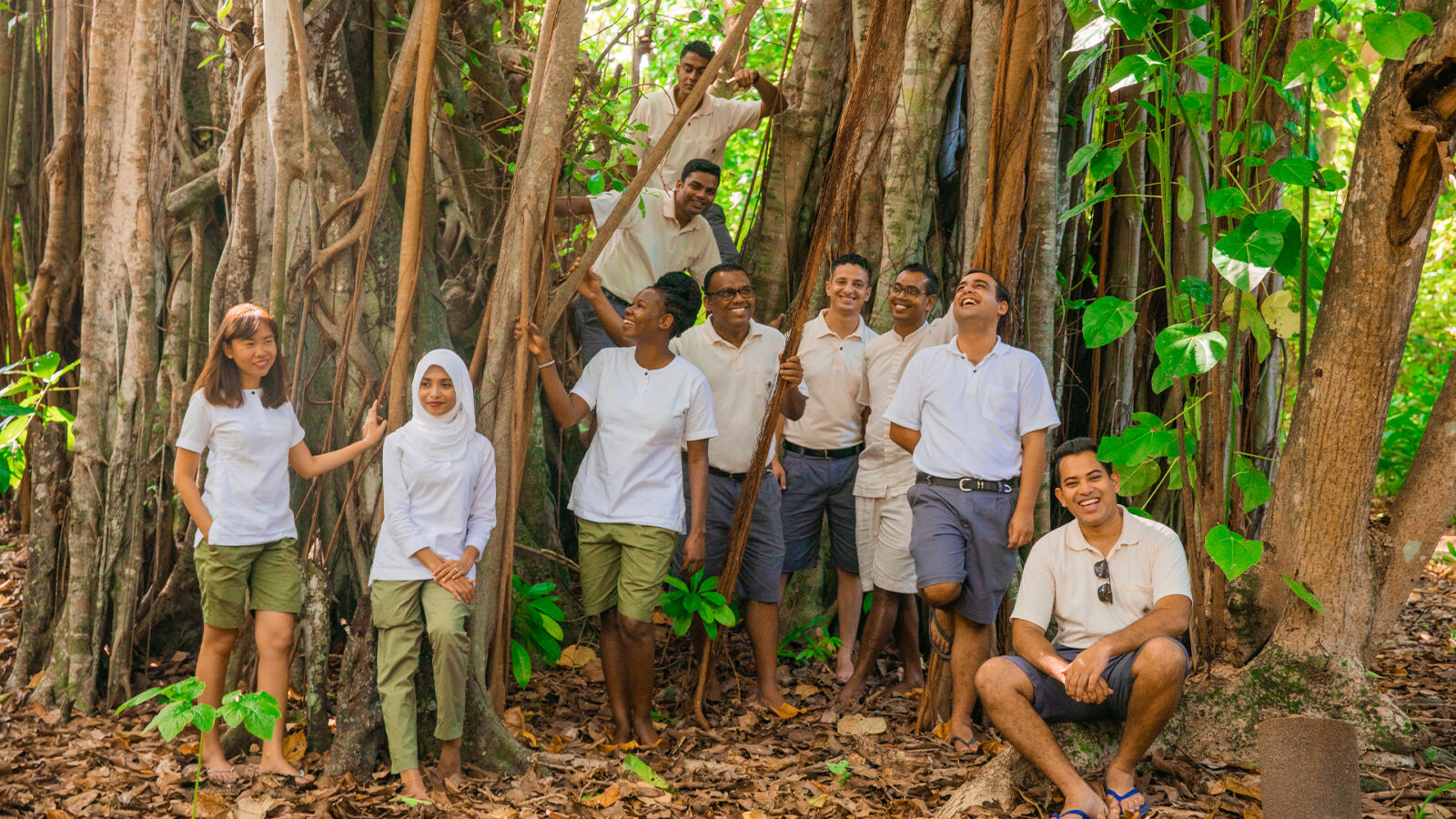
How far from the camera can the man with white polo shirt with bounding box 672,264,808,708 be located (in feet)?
14.6

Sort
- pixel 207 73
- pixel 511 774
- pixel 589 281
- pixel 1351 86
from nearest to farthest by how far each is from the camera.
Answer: pixel 511 774 → pixel 589 281 → pixel 207 73 → pixel 1351 86

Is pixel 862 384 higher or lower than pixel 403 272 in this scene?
lower

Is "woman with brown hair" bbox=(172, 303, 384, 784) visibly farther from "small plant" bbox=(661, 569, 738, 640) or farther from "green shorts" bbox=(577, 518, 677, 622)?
"small plant" bbox=(661, 569, 738, 640)

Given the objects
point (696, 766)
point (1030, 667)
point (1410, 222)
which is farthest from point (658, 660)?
point (1410, 222)

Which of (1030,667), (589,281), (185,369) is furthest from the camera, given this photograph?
(185,369)

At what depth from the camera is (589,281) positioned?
4.18m

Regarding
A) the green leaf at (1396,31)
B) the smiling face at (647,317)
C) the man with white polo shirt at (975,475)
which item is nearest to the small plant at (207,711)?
the smiling face at (647,317)

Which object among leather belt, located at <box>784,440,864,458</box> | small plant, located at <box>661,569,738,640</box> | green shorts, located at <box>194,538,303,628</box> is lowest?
small plant, located at <box>661,569,738,640</box>

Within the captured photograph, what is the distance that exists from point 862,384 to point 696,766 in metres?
1.66

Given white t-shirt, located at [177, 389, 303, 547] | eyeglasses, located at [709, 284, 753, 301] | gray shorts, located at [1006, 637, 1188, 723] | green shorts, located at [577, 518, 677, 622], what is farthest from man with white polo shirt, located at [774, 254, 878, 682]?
white t-shirt, located at [177, 389, 303, 547]

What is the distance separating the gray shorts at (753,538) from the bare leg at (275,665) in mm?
1495

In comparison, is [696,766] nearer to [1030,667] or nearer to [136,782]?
[1030,667]

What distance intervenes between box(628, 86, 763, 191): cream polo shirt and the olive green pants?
2659mm

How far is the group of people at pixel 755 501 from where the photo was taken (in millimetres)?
3508
